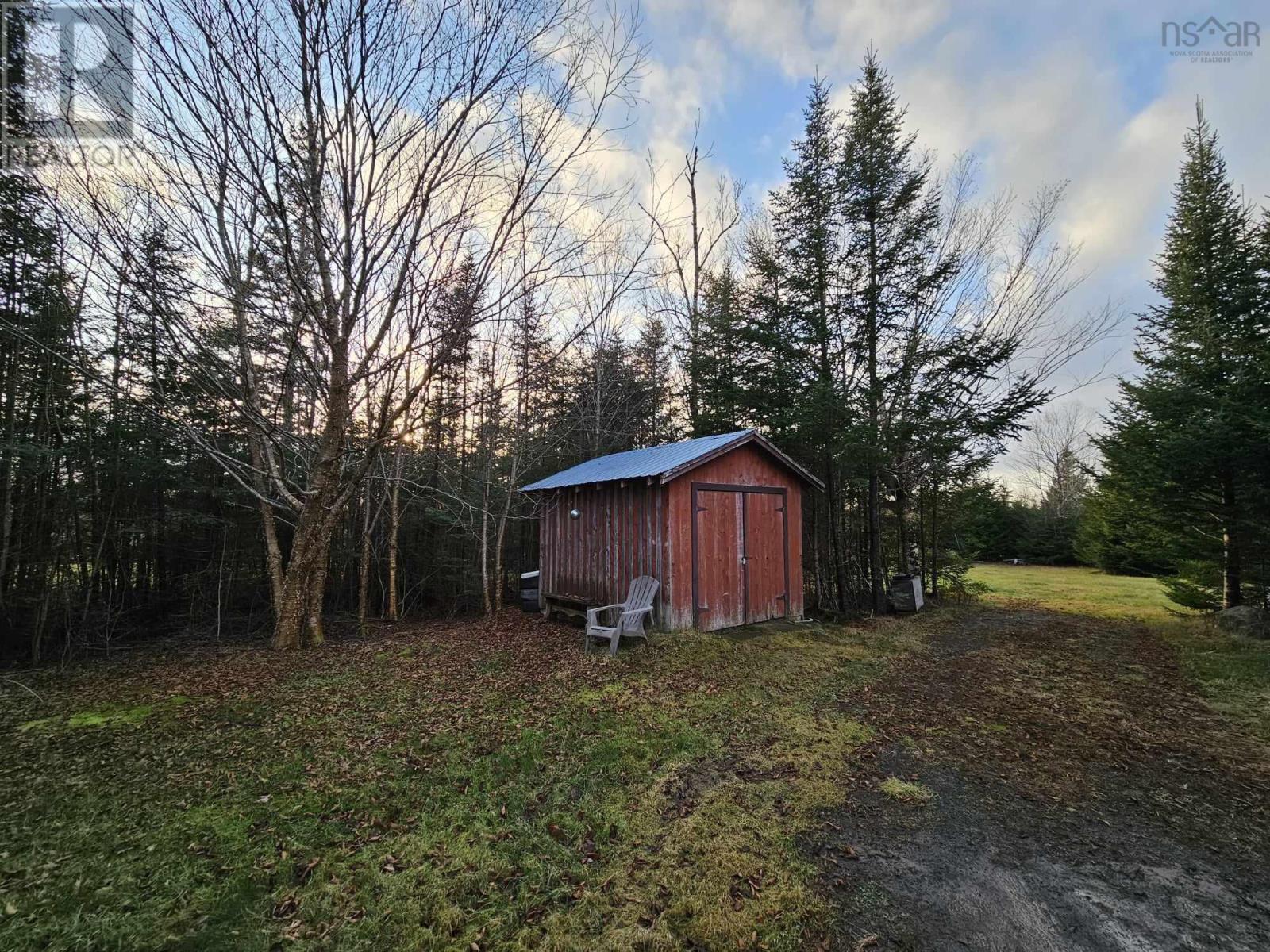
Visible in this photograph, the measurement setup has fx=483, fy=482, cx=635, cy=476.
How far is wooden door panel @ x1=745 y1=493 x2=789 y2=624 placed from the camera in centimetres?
777

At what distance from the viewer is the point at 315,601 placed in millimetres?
6367

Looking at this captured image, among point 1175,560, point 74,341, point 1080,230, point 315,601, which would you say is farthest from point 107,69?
point 1175,560

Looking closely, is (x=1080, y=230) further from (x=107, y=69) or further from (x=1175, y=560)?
(x=107, y=69)

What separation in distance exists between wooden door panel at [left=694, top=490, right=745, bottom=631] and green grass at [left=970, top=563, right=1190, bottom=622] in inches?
274

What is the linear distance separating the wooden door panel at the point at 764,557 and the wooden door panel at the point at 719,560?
0.64 ft

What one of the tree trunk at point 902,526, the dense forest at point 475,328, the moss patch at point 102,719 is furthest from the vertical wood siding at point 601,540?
the tree trunk at point 902,526

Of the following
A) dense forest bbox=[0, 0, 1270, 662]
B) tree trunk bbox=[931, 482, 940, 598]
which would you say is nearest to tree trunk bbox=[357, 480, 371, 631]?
dense forest bbox=[0, 0, 1270, 662]

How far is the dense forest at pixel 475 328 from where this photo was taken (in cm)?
458

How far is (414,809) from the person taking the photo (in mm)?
2791

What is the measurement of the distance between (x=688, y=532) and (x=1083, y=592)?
37.7 feet

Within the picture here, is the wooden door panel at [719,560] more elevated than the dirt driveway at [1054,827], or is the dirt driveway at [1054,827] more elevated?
the wooden door panel at [719,560]

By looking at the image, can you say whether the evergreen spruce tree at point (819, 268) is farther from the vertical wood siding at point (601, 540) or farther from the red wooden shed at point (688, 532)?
the vertical wood siding at point (601, 540)

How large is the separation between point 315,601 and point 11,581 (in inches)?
144

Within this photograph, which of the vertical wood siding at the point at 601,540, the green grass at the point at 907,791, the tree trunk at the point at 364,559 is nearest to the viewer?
the green grass at the point at 907,791
